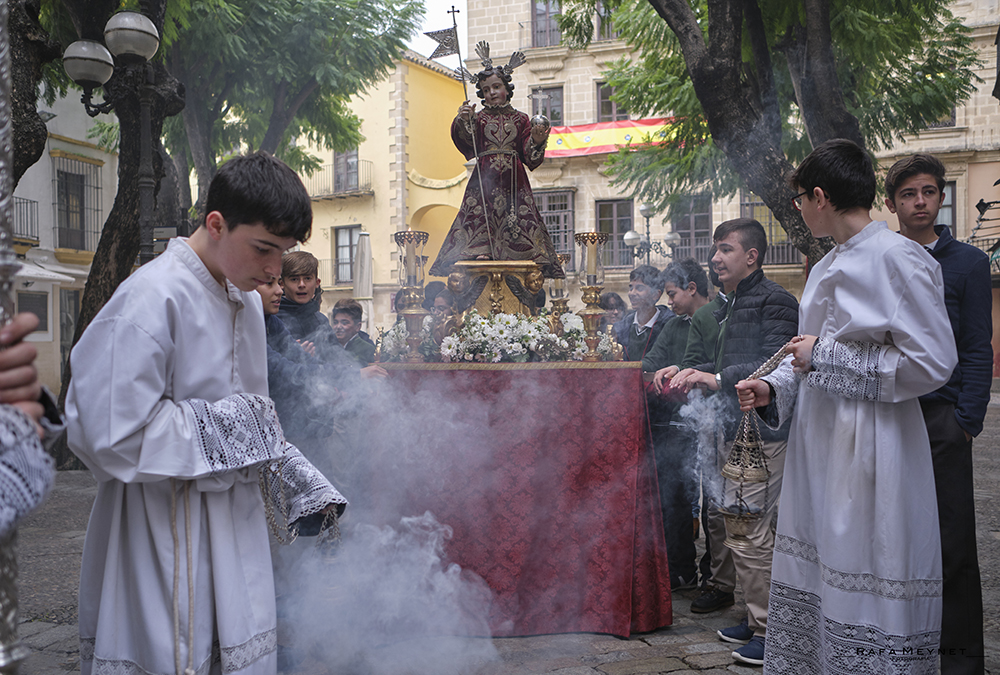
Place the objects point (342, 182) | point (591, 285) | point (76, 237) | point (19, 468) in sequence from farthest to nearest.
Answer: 1. point (342, 182)
2. point (76, 237)
3. point (591, 285)
4. point (19, 468)

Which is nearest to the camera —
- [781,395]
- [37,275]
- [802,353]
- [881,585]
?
[881,585]

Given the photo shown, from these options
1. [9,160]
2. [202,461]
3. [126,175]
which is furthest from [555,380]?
[126,175]

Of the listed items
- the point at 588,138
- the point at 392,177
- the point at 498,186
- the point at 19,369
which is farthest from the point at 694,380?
the point at 392,177

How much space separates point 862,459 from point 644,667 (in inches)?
57.3

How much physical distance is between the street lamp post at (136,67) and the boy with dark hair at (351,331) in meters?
3.23

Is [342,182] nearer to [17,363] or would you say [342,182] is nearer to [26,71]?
[26,71]

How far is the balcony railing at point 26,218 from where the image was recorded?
18.0 metres

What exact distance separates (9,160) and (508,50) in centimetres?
2404

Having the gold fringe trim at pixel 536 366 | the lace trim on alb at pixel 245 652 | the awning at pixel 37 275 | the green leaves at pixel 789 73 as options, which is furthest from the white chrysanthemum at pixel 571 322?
the awning at pixel 37 275

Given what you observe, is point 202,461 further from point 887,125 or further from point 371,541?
point 887,125

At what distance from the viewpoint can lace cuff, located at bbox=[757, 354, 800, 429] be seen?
257cm

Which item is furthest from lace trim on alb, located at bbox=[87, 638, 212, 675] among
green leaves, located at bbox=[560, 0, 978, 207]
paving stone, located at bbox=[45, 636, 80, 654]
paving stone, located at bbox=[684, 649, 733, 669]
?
green leaves, located at bbox=[560, 0, 978, 207]

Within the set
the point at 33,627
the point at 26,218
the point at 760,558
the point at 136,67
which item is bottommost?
the point at 33,627

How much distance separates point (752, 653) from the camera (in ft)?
10.5
